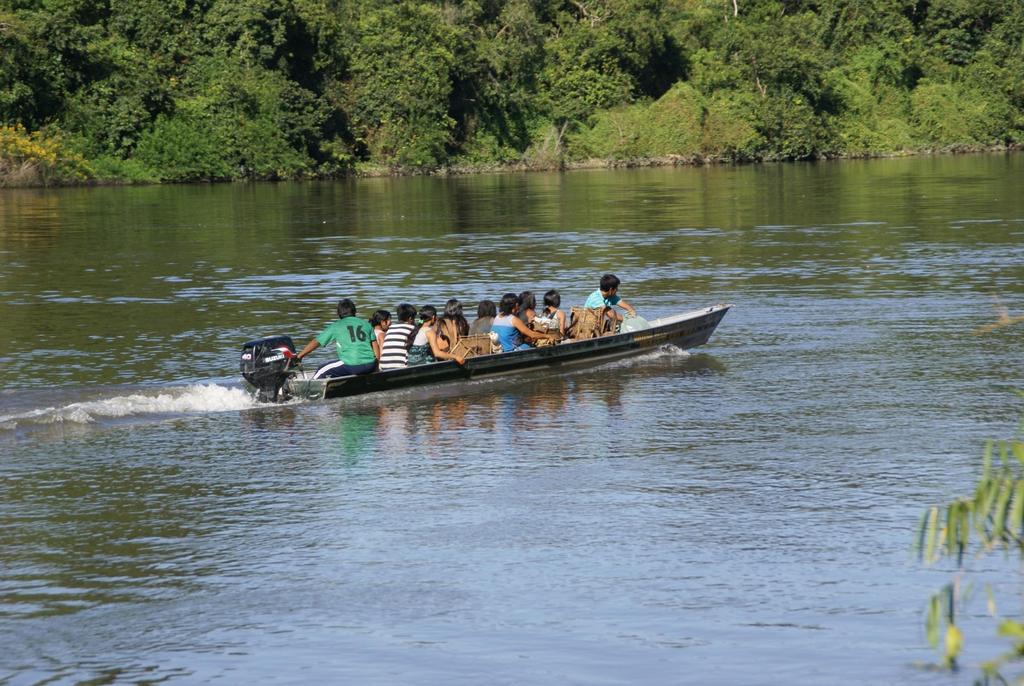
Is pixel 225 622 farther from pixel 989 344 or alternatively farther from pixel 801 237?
pixel 801 237

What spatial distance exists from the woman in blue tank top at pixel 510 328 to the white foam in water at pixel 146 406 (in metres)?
3.40

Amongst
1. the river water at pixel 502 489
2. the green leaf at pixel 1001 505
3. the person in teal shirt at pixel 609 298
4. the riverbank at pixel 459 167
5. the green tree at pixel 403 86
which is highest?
the green tree at pixel 403 86

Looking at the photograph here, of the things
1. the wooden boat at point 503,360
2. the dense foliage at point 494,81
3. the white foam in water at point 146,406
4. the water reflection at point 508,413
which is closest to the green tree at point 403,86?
the dense foliage at point 494,81

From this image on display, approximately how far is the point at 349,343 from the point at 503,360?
2.07 metres

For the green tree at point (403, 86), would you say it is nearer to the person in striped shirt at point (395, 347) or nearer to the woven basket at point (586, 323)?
the woven basket at point (586, 323)

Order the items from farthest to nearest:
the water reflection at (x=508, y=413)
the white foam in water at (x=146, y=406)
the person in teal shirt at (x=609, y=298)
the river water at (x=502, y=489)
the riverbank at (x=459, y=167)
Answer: the riverbank at (x=459, y=167)
the person in teal shirt at (x=609, y=298)
the white foam in water at (x=146, y=406)
the water reflection at (x=508, y=413)
the river water at (x=502, y=489)

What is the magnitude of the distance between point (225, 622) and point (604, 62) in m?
76.4

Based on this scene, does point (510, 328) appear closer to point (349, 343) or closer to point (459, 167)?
point (349, 343)

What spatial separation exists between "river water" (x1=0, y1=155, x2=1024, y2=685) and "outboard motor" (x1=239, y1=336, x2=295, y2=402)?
0.33 meters

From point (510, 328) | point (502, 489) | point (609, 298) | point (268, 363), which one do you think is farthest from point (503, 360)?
point (502, 489)

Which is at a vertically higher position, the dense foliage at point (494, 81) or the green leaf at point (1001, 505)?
the dense foliage at point (494, 81)

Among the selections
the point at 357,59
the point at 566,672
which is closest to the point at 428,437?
the point at 566,672

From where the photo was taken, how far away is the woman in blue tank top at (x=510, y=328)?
18.0 meters

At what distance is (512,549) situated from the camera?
1094cm
